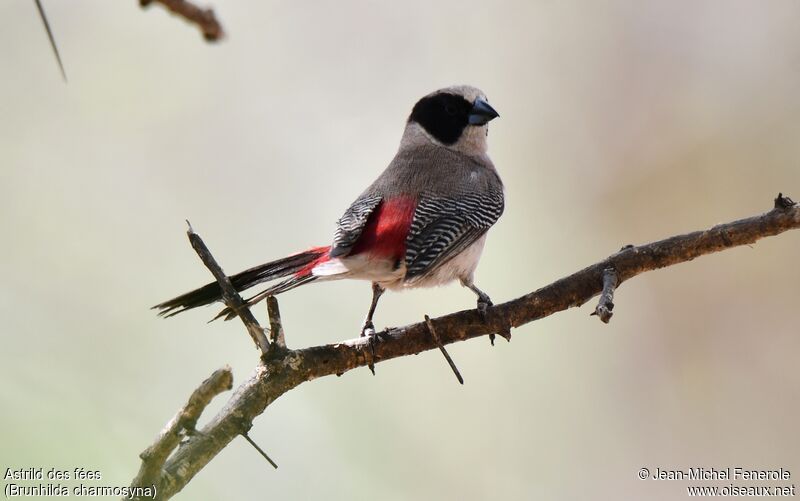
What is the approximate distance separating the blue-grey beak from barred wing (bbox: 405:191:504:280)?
1.94 feet

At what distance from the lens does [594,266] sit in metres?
Result: 3.07

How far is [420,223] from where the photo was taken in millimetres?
4020

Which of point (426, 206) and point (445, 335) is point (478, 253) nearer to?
point (426, 206)

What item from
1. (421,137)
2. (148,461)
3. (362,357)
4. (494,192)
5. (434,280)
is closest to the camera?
(148,461)

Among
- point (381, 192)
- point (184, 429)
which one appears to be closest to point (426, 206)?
point (381, 192)

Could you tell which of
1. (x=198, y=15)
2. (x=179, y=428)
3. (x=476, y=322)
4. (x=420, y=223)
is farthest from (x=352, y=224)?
(x=198, y=15)

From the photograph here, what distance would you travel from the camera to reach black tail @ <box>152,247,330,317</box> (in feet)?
10.7

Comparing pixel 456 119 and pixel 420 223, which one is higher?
pixel 456 119

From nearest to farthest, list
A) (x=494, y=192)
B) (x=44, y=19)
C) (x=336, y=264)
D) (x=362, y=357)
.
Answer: (x=44, y=19) < (x=362, y=357) < (x=336, y=264) < (x=494, y=192)

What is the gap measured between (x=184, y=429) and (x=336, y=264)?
6.19 ft

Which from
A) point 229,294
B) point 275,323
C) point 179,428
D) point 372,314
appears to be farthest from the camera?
point 372,314

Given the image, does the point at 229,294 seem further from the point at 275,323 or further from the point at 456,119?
the point at 456,119

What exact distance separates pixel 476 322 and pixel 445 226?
3.36ft

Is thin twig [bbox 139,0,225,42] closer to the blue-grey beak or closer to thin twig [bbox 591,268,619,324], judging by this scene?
thin twig [bbox 591,268,619,324]
